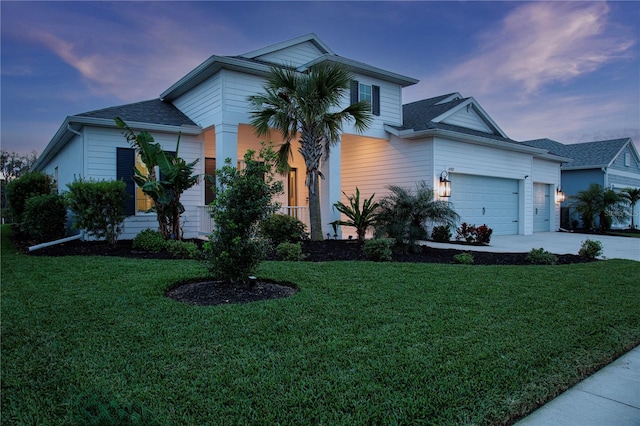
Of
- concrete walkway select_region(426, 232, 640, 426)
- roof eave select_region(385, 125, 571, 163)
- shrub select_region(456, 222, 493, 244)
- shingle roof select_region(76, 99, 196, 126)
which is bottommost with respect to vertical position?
concrete walkway select_region(426, 232, 640, 426)

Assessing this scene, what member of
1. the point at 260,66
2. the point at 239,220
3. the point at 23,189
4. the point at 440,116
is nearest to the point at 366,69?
the point at 440,116

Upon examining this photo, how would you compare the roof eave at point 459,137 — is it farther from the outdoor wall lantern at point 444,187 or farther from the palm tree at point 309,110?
the palm tree at point 309,110

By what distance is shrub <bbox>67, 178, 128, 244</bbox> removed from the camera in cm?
880

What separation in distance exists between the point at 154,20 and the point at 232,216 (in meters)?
8.55

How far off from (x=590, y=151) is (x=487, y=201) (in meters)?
12.9

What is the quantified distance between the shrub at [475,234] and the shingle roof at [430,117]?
3405 millimetres

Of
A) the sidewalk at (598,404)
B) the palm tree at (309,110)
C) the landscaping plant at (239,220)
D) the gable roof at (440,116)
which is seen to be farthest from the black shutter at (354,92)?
the sidewalk at (598,404)

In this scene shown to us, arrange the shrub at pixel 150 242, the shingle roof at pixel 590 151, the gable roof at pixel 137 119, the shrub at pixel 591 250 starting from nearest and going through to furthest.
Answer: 1. the shrub at pixel 150 242
2. the shrub at pixel 591 250
3. the gable roof at pixel 137 119
4. the shingle roof at pixel 590 151

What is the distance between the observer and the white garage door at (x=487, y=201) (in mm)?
13555

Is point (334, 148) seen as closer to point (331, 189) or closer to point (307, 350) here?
point (331, 189)

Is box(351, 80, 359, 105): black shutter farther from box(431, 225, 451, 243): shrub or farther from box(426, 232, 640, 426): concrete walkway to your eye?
box(426, 232, 640, 426): concrete walkway

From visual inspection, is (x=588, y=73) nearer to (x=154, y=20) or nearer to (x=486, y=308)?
(x=486, y=308)

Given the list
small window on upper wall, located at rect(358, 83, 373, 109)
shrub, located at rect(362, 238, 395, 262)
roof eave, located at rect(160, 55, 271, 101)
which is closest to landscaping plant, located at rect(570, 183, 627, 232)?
small window on upper wall, located at rect(358, 83, 373, 109)

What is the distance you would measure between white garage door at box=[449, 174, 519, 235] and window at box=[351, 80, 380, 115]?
11.8 ft
